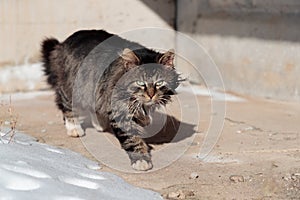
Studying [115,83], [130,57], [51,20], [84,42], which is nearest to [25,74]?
[51,20]

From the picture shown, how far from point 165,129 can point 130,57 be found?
1.30m

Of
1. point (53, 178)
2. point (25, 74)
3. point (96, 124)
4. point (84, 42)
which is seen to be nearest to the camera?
point (53, 178)

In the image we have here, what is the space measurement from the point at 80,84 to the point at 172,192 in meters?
1.61

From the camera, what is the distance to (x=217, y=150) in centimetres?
460

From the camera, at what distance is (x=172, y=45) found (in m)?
7.90

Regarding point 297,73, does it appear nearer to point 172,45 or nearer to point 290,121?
point 290,121

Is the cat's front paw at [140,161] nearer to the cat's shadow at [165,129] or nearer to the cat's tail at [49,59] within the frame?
the cat's shadow at [165,129]

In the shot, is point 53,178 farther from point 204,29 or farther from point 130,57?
point 204,29

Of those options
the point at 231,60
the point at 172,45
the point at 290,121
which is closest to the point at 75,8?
the point at 172,45

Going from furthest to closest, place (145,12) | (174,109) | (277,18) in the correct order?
(145,12) → (277,18) → (174,109)

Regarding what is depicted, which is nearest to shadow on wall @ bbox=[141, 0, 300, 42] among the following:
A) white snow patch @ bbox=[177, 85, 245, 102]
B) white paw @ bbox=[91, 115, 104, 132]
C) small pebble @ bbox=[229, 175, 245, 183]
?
white snow patch @ bbox=[177, 85, 245, 102]

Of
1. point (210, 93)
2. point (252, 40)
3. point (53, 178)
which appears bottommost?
point (210, 93)

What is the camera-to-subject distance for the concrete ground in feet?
12.1

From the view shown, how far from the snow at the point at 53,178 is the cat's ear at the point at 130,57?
790 mm
